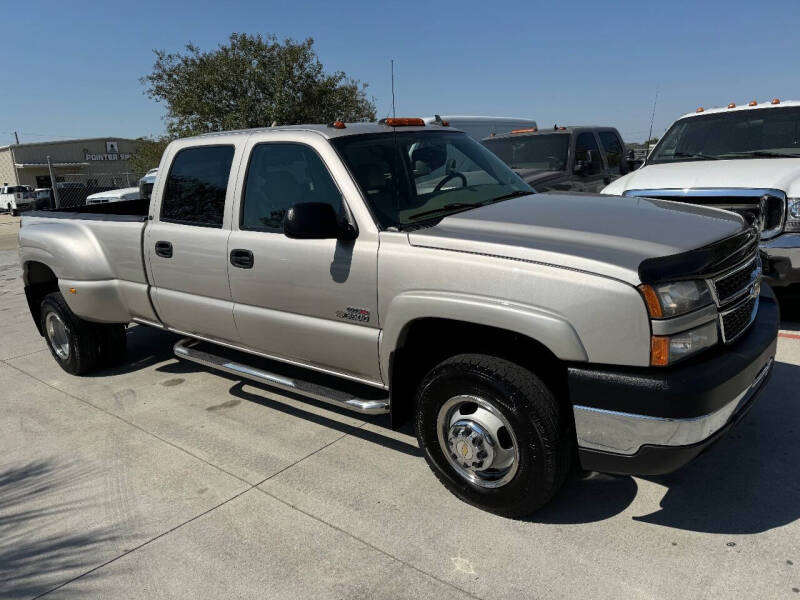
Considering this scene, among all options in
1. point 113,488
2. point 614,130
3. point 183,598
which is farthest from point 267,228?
point 614,130

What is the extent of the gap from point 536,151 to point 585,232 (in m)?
6.72

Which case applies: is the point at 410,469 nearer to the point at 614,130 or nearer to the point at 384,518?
the point at 384,518

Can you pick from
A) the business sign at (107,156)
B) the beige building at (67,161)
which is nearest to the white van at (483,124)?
the beige building at (67,161)

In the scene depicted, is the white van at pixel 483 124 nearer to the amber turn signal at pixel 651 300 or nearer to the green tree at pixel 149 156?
the amber turn signal at pixel 651 300

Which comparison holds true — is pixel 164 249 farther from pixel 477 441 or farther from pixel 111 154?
pixel 111 154

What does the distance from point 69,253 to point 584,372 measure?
4180mm

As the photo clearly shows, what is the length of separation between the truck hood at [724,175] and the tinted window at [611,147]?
11.0 feet

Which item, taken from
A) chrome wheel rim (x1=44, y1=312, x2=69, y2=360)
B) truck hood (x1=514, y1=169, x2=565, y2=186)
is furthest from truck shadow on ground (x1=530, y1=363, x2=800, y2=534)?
truck hood (x1=514, y1=169, x2=565, y2=186)

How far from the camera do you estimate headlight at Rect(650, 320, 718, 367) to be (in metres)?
2.39

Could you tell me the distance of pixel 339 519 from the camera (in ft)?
10.0

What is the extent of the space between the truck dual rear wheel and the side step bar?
1104 mm

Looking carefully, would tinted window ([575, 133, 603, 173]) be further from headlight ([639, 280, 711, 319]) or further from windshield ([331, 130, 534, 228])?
headlight ([639, 280, 711, 319])

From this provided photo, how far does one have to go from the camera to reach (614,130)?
10.1 metres

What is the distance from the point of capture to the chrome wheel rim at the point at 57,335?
5.39 m
